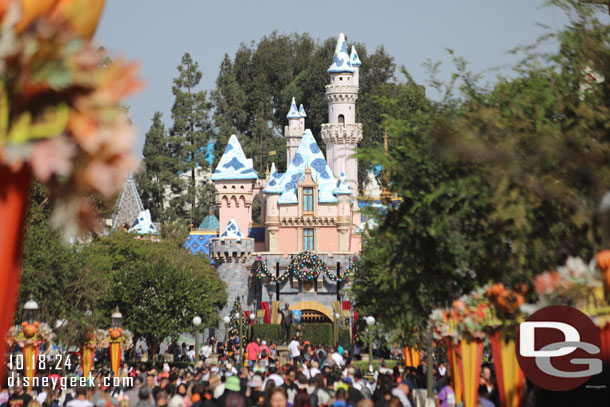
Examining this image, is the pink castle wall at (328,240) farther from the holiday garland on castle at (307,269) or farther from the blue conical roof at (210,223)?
the blue conical roof at (210,223)

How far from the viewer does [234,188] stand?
73.9 metres

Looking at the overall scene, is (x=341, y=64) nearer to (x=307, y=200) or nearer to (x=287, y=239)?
(x=307, y=200)

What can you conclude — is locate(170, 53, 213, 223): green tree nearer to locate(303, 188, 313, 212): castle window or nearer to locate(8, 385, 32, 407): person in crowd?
locate(303, 188, 313, 212): castle window

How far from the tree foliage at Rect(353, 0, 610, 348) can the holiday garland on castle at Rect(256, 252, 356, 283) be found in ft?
151

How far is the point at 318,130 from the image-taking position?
96.3 meters

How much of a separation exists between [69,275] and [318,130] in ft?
207

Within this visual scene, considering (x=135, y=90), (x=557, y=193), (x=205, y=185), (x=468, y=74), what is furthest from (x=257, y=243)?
(x=135, y=90)

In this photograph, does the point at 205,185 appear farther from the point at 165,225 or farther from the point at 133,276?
the point at 133,276

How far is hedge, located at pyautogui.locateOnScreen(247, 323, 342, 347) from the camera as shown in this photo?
62.5 metres

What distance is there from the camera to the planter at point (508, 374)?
13.7 m

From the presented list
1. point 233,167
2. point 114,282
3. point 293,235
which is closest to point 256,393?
point 114,282

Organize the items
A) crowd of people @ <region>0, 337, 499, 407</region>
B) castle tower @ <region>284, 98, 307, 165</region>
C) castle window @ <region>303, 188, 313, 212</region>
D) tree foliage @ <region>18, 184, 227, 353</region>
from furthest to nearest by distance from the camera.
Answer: castle tower @ <region>284, 98, 307, 165</region> < castle window @ <region>303, 188, 313, 212</region> < tree foliage @ <region>18, 184, 227, 353</region> < crowd of people @ <region>0, 337, 499, 407</region>

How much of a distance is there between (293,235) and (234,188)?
18.8ft

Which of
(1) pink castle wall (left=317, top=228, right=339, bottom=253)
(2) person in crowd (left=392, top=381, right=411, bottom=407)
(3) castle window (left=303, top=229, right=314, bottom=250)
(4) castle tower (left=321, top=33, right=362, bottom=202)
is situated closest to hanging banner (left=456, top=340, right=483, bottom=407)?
(2) person in crowd (left=392, top=381, right=411, bottom=407)
